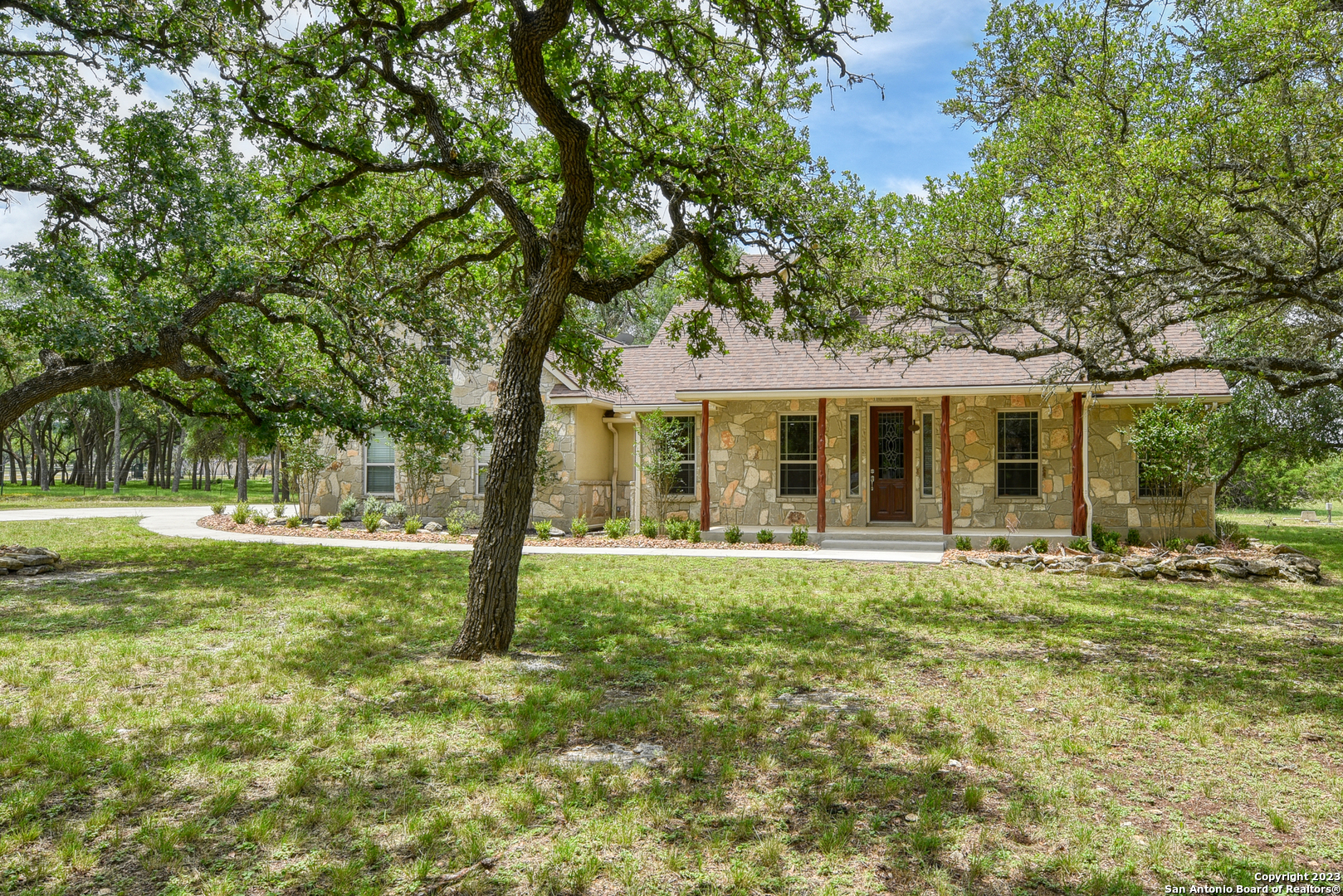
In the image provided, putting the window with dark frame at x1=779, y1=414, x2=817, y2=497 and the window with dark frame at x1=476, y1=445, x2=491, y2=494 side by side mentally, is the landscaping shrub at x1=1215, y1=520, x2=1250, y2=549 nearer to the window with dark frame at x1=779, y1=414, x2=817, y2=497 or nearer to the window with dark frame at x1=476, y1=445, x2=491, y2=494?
the window with dark frame at x1=779, y1=414, x2=817, y2=497

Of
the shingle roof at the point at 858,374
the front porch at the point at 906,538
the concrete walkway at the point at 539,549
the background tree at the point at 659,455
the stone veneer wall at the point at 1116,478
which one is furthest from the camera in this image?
the background tree at the point at 659,455

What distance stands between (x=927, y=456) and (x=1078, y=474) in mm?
2672

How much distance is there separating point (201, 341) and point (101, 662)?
6102mm

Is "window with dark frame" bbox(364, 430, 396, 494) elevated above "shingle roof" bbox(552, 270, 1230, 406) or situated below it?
below

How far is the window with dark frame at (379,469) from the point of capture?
18.1 metres

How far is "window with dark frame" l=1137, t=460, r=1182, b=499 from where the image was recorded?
14134mm

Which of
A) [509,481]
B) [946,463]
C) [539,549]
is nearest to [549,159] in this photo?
[509,481]

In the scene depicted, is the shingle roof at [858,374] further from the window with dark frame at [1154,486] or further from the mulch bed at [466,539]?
the mulch bed at [466,539]

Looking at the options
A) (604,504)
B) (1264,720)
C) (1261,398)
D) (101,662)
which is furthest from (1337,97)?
(604,504)

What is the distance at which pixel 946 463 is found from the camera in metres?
14.0

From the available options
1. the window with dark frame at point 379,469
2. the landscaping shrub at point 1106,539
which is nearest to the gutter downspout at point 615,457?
the window with dark frame at point 379,469

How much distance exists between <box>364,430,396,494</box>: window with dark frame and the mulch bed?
3.22ft

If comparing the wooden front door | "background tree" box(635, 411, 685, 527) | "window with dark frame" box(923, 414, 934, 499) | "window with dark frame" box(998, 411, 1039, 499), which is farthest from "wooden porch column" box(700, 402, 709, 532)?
"window with dark frame" box(998, 411, 1039, 499)

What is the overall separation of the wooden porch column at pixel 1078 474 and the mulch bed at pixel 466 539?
446 cm
